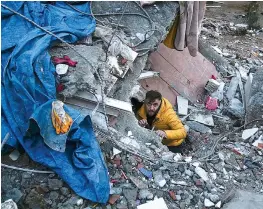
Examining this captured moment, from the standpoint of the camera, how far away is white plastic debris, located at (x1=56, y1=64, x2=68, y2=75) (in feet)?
17.0

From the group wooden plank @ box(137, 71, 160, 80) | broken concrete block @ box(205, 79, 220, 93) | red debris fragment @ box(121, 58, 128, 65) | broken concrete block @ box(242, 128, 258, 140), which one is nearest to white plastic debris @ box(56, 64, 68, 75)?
red debris fragment @ box(121, 58, 128, 65)

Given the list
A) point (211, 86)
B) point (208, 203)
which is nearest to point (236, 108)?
point (211, 86)

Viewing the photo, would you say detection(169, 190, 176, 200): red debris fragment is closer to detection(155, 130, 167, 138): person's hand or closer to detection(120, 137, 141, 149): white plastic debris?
detection(120, 137, 141, 149): white plastic debris

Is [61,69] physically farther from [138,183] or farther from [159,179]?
[159,179]

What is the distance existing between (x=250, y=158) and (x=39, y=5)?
3.53 meters

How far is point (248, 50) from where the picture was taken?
997cm

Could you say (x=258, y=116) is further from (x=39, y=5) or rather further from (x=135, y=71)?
(x=39, y=5)

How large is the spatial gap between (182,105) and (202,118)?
0.41 meters

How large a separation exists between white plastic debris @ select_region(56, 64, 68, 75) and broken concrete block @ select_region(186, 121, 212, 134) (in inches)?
107

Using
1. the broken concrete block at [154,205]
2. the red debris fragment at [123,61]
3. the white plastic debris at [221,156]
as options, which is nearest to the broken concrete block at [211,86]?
the white plastic debris at [221,156]

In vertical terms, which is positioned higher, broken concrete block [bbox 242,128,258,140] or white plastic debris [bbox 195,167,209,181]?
white plastic debris [bbox 195,167,209,181]

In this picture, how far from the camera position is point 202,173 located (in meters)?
5.19

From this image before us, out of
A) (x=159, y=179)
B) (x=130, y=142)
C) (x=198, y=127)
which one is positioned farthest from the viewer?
(x=198, y=127)

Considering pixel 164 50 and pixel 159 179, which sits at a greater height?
pixel 164 50
